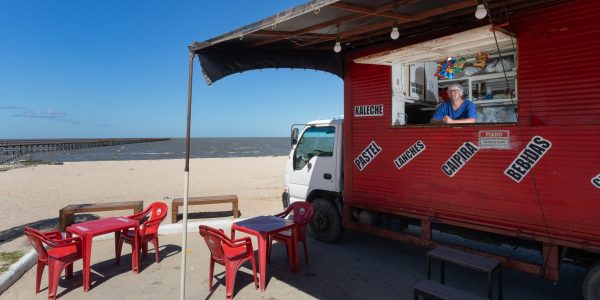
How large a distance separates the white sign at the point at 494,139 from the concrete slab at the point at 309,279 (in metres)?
1.78

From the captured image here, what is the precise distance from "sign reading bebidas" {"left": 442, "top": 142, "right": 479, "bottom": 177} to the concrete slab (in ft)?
4.85

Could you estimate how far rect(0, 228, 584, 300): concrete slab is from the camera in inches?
163

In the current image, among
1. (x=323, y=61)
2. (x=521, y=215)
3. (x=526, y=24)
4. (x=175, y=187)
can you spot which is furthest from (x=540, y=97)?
(x=175, y=187)

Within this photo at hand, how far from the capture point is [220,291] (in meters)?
4.23

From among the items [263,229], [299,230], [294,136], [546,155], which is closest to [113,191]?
[294,136]

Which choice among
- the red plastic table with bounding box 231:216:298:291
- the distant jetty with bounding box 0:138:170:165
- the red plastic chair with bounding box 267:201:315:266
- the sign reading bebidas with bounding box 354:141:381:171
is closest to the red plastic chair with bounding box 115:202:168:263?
the red plastic table with bounding box 231:216:298:291

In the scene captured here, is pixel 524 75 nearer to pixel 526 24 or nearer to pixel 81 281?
pixel 526 24

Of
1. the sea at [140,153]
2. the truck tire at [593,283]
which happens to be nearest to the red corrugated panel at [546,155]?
the truck tire at [593,283]

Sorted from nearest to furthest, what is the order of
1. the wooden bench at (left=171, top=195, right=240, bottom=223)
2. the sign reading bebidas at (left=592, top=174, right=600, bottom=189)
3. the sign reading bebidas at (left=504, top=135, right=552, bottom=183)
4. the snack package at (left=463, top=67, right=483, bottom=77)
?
the sign reading bebidas at (left=592, top=174, right=600, bottom=189) → the sign reading bebidas at (left=504, top=135, right=552, bottom=183) → the snack package at (left=463, top=67, right=483, bottom=77) → the wooden bench at (left=171, top=195, right=240, bottom=223)

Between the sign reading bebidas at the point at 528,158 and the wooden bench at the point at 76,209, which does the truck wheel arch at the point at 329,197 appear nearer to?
the sign reading bebidas at the point at 528,158

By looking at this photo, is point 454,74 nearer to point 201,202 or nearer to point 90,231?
point 201,202

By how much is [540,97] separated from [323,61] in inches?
124

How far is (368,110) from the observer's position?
5.29 metres

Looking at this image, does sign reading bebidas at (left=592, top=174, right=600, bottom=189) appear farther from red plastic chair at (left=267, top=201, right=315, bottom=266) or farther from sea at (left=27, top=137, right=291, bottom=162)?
sea at (left=27, top=137, right=291, bottom=162)
